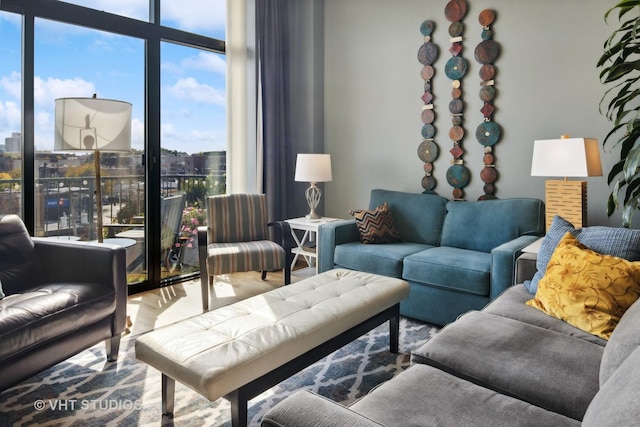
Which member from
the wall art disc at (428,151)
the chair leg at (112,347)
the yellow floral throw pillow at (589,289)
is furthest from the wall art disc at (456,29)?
the chair leg at (112,347)

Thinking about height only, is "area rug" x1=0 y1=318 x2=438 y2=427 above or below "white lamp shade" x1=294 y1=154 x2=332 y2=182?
below

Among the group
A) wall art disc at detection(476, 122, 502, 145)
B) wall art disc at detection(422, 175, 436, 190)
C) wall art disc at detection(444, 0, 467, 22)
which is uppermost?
wall art disc at detection(444, 0, 467, 22)

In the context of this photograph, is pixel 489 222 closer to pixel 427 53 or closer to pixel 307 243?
pixel 427 53

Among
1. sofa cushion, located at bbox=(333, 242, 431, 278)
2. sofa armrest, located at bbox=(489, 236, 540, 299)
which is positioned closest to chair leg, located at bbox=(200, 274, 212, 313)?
sofa cushion, located at bbox=(333, 242, 431, 278)

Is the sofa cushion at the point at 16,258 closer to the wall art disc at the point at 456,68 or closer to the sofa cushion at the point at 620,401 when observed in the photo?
the sofa cushion at the point at 620,401

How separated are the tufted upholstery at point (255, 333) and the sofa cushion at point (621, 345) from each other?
107 centimetres

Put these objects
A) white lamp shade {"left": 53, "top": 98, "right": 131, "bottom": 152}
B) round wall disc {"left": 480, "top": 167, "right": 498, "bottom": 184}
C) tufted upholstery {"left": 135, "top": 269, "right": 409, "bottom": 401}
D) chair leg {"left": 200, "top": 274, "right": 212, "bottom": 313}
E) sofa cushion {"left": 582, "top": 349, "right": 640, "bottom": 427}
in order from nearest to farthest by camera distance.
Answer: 1. sofa cushion {"left": 582, "top": 349, "right": 640, "bottom": 427}
2. tufted upholstery {"left": 135, "top": 269, "right": 409, "bottom": 401}
3. white lamp shade {"left": 53, "top": 98, "right": 131, "bottom": 152}
4. chair leg {"left": 200, "top": 274, "right": 212, "bottom": 313}
5. round wall disc {"left": 480, "top": 167, "right": 498, "bottom": 184}

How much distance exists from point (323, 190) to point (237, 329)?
3100mm

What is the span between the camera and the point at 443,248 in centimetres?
347

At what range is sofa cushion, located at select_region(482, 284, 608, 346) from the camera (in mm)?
1848

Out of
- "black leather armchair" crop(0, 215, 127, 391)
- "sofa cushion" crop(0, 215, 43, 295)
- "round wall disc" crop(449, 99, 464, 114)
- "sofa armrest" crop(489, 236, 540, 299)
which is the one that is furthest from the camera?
"round wall disc" crop(449, 99, 464, 114)

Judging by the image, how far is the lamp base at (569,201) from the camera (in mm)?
2912

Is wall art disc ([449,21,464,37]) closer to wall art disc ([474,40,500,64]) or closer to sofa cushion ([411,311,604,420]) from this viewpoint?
wall art disc ([474,40,500,64])

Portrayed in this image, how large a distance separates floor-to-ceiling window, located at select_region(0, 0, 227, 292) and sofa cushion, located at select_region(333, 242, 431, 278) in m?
1.54
